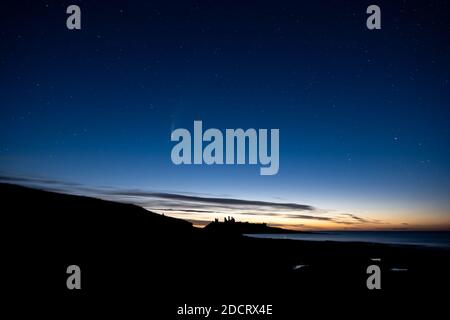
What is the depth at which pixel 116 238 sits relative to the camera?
410 inches

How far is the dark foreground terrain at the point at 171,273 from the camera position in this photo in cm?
661

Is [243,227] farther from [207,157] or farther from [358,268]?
[207,157]

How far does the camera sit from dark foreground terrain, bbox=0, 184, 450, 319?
6609mm

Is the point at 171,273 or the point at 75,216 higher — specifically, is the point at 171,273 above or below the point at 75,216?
below

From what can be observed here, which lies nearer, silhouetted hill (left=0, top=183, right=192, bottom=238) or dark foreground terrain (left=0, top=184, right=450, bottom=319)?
dark foreground terrain (left=0, top=184, right=450, bottom=319)

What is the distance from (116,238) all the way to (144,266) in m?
2.46

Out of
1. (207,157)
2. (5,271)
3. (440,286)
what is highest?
(207,157)

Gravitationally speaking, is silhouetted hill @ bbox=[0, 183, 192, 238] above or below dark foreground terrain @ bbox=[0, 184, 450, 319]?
above

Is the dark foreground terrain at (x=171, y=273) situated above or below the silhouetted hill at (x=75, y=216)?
below

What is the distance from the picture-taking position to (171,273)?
315 inches

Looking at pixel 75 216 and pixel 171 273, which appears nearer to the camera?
pixel 171 273

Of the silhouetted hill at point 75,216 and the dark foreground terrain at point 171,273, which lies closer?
the dark foreground terrain at point 171,273
